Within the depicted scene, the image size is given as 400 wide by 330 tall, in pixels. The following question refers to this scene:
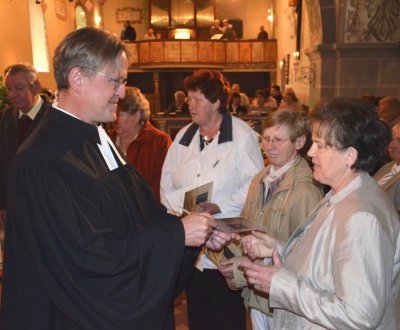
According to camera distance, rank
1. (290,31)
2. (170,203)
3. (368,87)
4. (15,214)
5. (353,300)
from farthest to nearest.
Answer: (290,31) → (368,87) → (170,203) → (15,214) → (353,300)

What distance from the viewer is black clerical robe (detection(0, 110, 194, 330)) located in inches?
60.0

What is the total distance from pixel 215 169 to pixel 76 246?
1.44 metres

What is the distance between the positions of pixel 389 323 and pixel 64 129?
4.52ft

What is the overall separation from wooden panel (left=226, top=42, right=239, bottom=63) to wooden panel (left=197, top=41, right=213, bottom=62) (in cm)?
73

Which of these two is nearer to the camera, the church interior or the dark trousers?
the dark trousers

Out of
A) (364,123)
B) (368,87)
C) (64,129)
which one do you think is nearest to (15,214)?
(64,129)

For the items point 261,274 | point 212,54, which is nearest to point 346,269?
point 261,274

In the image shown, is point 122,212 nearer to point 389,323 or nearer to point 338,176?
point 338,176

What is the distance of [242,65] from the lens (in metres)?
19.2

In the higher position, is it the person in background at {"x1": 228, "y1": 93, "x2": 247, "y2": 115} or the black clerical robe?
the black clerical robe

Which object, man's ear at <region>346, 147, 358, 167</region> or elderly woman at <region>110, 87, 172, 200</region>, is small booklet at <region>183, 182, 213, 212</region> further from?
man's ear at <region>346, 147, 358, 167</region>

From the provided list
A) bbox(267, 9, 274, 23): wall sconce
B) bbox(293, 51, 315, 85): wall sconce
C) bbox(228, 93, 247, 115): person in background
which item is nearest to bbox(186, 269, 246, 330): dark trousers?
bbox(293, 51, 315, 85): wall sconce

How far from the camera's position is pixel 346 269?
57.9 inches

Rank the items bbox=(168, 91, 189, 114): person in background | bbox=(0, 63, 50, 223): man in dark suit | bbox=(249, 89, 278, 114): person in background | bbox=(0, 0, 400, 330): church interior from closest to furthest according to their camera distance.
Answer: bbox=(0, 63, 50, 223): man in dark suit, bbox=(0, 0, 400, 330): church interior, bbox=(168, 91, 189, 114): person in background, bbox=(249, 89, 278, 114): person in background
